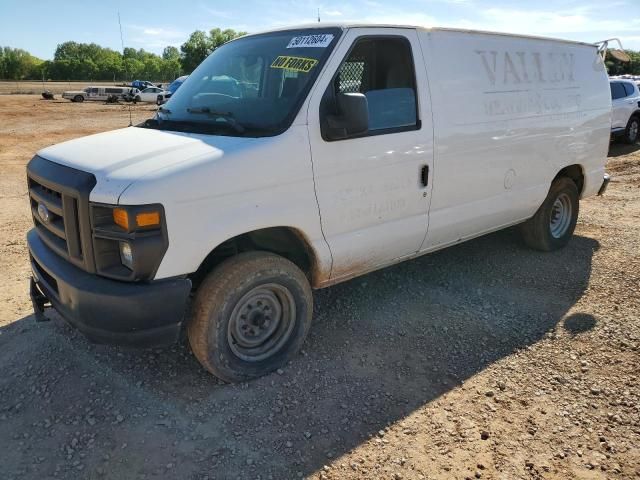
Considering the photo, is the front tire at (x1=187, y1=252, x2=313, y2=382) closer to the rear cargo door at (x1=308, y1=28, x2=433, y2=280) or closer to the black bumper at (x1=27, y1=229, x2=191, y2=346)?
the black bumper at (x1=27, y1=229, x2=191, y2=346)

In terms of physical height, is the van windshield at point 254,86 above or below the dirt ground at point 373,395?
above

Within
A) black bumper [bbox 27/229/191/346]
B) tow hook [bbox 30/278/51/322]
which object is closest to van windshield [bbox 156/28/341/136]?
black bumper [bbox 27/229/191/346]

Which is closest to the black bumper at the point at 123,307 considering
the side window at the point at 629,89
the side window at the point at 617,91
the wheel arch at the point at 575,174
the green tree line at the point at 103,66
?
the wheel arch at the point at 575,174

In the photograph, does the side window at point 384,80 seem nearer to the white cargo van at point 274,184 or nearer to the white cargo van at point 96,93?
the white cargo van at point 274,184

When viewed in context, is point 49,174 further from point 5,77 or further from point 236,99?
point 5,77

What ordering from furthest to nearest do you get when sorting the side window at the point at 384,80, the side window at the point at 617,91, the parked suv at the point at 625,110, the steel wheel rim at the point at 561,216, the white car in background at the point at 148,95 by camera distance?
the white car in background at the point at 148,95 < the side window at the point at 617,91 < the parked suv at the point at 625,110 < the steel wheel rim at the point at 561,216 < the side window at the point at 384,80

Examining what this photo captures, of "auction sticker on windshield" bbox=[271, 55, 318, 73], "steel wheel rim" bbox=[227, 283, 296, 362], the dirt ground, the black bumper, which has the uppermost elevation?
"auction sticker on windshield" bbox=[271, 55, 318, 73]

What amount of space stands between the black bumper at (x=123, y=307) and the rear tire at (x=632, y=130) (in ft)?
46.5

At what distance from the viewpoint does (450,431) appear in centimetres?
302

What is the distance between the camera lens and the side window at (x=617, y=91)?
1336cm

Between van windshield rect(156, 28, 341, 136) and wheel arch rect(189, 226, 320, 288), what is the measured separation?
669mm

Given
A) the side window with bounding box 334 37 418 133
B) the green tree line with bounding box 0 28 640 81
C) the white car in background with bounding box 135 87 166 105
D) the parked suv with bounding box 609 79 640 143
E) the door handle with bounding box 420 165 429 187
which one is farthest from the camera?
the green tree line with bounding box 0 28 640 81

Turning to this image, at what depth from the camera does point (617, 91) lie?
13453 millimetres

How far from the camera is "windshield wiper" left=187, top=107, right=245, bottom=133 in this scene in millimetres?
3265
